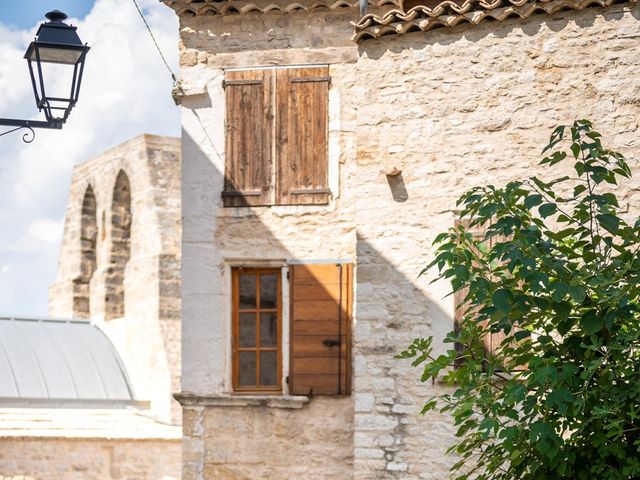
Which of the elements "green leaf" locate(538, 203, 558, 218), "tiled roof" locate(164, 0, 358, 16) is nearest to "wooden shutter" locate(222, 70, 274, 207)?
"tiled roof" locate(164, 0, 358, 16)

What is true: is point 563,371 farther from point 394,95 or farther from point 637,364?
point 394,95

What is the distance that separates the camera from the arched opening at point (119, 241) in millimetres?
31703

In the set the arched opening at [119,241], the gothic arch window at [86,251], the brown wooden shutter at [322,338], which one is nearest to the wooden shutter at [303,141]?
the brown wooden shutter at [322,338]

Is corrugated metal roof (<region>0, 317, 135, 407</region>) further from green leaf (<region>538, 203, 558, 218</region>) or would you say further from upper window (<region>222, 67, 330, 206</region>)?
green leaf (<region>538, 203, 558, 218</region>)

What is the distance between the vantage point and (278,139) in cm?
1502

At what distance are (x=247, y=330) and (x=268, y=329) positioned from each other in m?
0.27

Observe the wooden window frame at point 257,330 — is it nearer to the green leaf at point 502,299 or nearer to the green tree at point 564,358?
the green tree at point 564,358

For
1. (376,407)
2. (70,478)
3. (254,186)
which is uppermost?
(254,186)

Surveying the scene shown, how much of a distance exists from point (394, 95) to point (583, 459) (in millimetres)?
4662

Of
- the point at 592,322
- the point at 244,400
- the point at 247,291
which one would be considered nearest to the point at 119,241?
the point at 247,291

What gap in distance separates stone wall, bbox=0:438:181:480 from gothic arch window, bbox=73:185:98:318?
9694 mm

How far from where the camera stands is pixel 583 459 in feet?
28.3

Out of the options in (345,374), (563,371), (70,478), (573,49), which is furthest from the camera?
(70,478)

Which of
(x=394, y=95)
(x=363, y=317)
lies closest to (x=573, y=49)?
(x=394, y=95)
